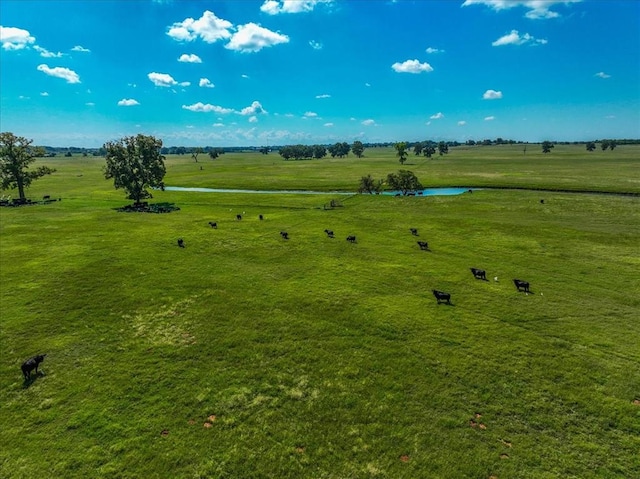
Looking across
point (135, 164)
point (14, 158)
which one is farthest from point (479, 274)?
point (14, 158)

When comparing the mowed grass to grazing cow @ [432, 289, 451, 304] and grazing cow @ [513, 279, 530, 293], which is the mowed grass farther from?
grazing cow @ [513, 279, 530, 293]

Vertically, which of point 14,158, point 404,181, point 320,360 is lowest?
point 320,360

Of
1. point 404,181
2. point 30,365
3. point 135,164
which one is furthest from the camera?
point 404,181

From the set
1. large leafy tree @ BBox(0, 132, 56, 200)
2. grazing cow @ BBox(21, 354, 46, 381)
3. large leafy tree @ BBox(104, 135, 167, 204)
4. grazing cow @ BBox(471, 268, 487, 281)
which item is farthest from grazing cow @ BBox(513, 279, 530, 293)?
large leafy tree @ BBox(0, 132, 56, 200)

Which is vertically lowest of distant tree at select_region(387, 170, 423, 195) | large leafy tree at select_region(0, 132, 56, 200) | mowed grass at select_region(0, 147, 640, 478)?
mowed grass at select_region(0, 147, 640, 478)

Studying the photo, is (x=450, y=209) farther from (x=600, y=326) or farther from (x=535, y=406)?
(x=535, y=406)

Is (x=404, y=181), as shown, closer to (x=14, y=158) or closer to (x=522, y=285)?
(x=522, y=285)

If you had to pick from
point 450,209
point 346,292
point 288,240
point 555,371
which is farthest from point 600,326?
point 450,209
